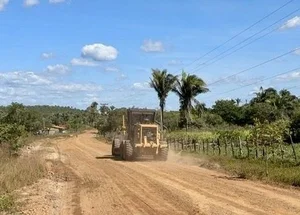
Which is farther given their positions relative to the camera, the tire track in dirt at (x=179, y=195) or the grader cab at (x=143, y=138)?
the grader cab at (x=143, y=138)

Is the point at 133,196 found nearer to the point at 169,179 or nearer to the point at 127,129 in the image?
the point at 169,179

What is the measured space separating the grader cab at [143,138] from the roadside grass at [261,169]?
11.4 ft

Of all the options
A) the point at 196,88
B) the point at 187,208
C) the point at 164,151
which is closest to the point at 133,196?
the point at 187,208

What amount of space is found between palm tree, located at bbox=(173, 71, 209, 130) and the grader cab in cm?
2871

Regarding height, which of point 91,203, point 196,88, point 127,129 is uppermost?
point 196,88

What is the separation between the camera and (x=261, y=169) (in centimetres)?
2119

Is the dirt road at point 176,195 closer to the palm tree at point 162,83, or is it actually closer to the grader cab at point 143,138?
the grader cab at point 143,138

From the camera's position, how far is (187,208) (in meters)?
12.8

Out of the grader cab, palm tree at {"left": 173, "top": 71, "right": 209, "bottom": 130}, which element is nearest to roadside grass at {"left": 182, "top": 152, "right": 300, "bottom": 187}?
the grader cab

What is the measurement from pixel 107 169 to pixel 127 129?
7496mm

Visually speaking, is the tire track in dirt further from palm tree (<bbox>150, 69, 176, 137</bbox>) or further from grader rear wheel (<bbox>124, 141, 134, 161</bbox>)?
palm tree (<bbox>150, 69, 176, 137</bbox>)

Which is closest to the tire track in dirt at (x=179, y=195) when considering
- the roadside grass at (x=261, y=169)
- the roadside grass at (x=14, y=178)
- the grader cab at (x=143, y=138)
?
the roadside grass at (x=261, y=169)

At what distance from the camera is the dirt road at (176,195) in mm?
12664

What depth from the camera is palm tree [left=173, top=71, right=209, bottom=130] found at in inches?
2328
